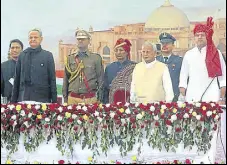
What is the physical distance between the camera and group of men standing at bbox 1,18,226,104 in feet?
22.1

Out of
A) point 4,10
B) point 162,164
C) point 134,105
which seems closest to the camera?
point 162,164

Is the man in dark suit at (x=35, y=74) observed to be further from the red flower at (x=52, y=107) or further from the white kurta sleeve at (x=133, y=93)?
the white kurta sleeve at (x=133, y=93)

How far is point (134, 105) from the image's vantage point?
20.5 feet

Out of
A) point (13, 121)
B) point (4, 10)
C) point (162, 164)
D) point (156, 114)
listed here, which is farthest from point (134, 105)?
point (4, 10)

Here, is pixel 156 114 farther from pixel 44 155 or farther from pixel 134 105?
pixel 44 155

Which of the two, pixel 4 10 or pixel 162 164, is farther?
pixel 4 10

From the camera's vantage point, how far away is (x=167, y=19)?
22.2ft

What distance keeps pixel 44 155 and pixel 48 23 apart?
1.46 metres

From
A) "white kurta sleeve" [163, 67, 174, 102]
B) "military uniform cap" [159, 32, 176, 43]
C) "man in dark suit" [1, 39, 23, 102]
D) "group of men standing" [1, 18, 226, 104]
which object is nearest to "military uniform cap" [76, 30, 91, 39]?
"group of men standing" [1, 18, 226, 104]

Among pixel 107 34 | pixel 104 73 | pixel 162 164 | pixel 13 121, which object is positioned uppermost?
pixel 107 34

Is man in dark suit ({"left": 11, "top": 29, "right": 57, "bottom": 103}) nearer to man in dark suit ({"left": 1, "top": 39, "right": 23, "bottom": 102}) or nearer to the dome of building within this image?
man in dark suit ({"left": 1, "top": 39, "right": 23, "bottom": 102})

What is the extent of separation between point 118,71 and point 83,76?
1.28 feet

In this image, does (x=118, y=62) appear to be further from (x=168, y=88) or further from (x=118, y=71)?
(x=168, y=88)

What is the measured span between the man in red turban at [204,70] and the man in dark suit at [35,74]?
143 cm
